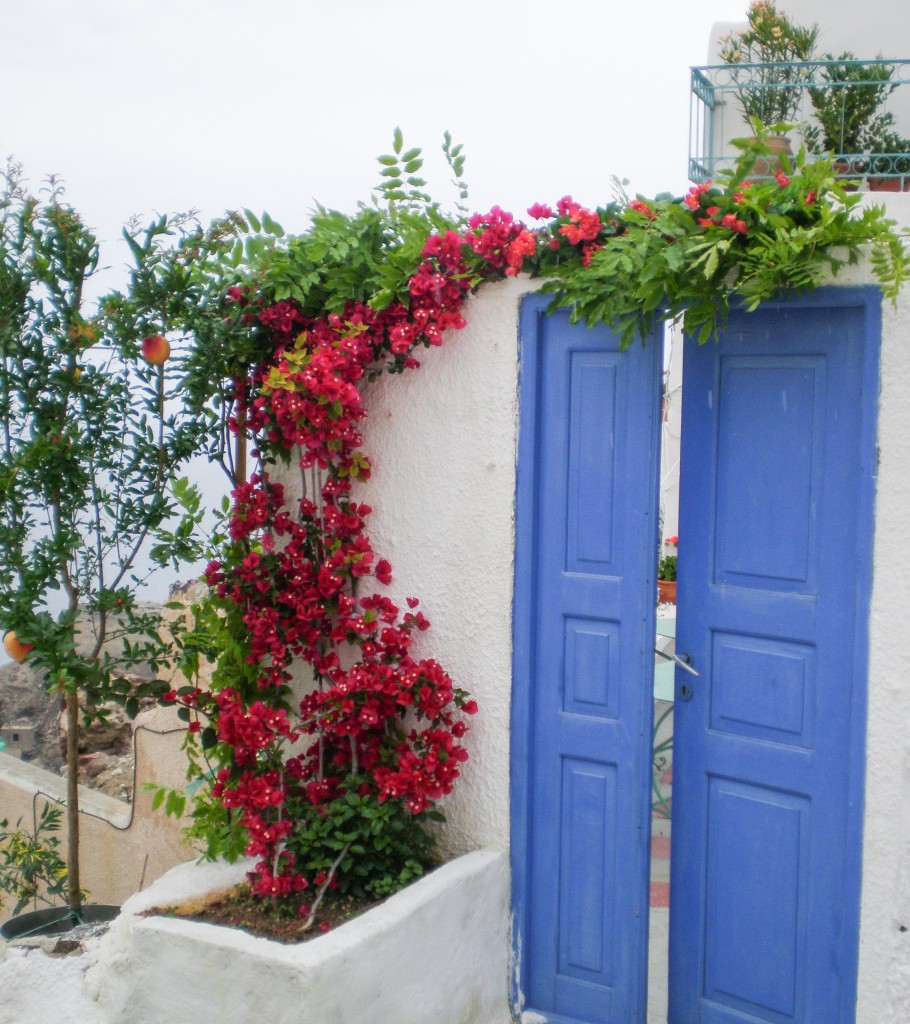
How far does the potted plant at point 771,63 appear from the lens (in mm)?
7875

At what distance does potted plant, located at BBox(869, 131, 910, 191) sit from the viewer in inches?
295

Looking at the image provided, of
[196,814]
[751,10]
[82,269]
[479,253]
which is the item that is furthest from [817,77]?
[196,814]

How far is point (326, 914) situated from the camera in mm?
3375

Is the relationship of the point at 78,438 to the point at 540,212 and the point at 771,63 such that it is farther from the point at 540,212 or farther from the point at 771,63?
A: the point at 771,63

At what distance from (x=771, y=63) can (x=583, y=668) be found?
19.3ft

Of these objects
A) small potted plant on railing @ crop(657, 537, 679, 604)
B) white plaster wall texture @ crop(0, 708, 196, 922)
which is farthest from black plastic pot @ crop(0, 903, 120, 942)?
small potted plant on railing @ crop(657, 537, 679, 604)

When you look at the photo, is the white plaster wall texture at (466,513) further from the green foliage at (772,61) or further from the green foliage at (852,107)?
the green foliage at (772,61)

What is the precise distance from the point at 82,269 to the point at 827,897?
3.12 m

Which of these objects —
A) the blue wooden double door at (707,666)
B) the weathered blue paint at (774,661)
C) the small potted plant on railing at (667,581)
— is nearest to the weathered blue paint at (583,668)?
the blue wooden double door at (707,666)

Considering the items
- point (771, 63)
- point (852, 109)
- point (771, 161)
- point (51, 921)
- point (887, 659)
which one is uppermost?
point (771, 63)

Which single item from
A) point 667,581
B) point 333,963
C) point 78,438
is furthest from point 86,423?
point 667,581

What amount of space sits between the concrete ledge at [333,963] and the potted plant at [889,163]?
5.86 m

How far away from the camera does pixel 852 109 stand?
7.65 m

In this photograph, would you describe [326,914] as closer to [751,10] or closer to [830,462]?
[830,462]
